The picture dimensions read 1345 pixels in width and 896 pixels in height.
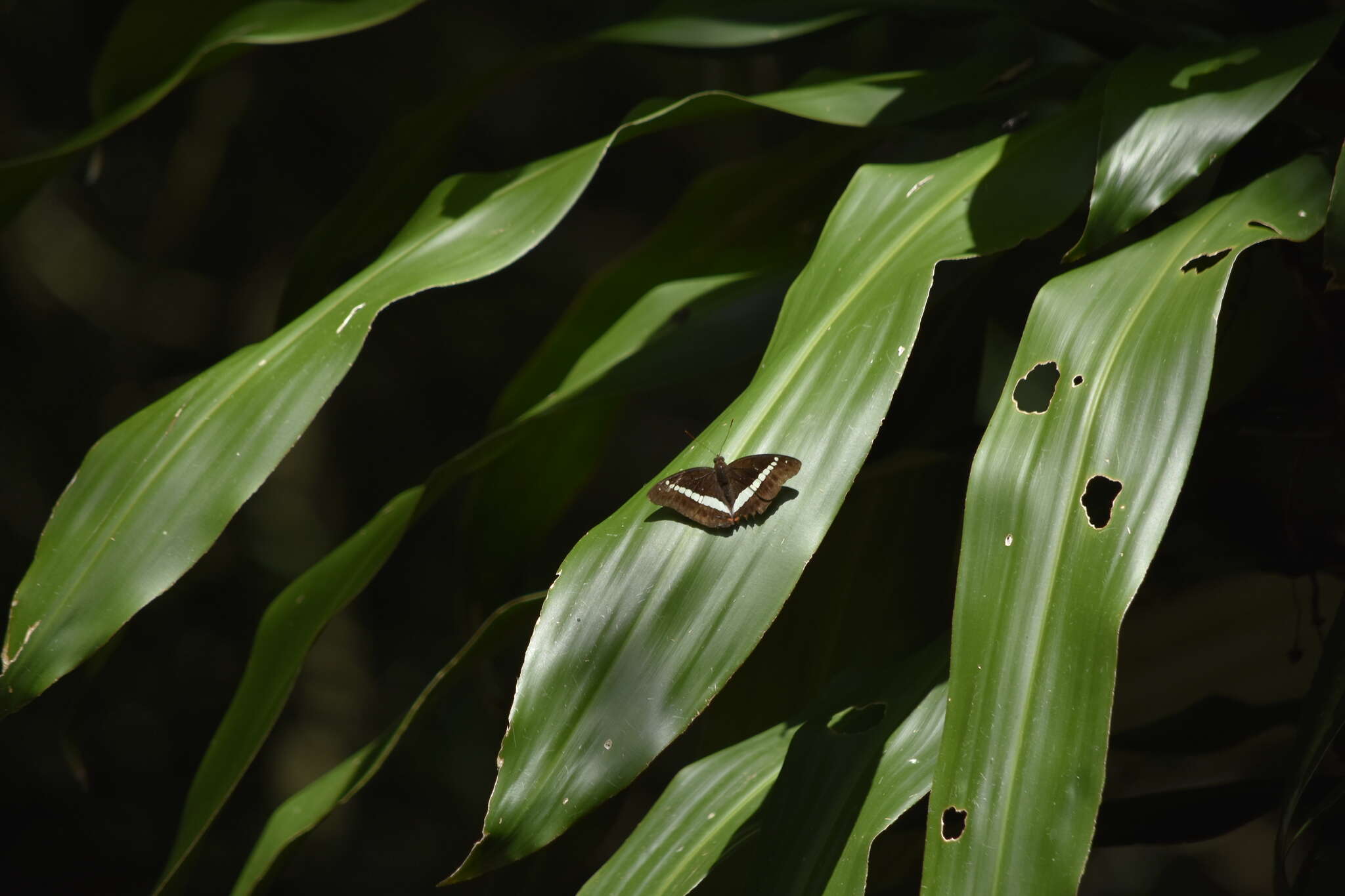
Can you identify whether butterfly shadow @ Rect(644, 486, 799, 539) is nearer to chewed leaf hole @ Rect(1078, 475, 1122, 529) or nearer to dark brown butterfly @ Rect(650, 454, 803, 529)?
dark brown butterfly @ Rect(650, 454, 803, 529)

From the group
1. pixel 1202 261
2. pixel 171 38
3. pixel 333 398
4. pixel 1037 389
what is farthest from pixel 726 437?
pixel 333 398

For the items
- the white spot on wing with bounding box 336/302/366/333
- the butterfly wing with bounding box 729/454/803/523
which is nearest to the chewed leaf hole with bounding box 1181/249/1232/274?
the butterfly wing with bounding box 729/454/803/523

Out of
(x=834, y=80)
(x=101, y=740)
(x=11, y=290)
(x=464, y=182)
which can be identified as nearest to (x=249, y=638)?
(x=101, y=740)

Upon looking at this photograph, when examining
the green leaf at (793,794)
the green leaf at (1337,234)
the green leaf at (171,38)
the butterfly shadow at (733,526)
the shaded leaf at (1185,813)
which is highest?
the green leaf at (171,38)

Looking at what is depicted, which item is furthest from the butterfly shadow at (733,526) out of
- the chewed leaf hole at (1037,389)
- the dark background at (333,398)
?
the dark background at (333,398)

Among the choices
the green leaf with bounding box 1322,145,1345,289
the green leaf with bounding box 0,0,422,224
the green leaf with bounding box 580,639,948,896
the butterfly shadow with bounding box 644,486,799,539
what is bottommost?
the green leaf with bounding box 580,639,948,896

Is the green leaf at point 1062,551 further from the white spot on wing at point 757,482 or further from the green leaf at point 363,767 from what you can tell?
the green leaf at point 363,767

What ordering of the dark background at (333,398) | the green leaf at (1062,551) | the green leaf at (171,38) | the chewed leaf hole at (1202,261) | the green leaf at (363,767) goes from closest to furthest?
the green leaf at (1062,551) < the chewed leaf hole at (1202,261) < the green leaf at (363,767) < the green leaf at (171,38) < the dark background at (333,398)

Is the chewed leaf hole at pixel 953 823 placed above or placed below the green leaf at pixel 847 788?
above

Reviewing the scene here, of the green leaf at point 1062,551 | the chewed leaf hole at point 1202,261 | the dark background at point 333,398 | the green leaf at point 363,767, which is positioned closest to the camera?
the green leaf at point 1062,551
